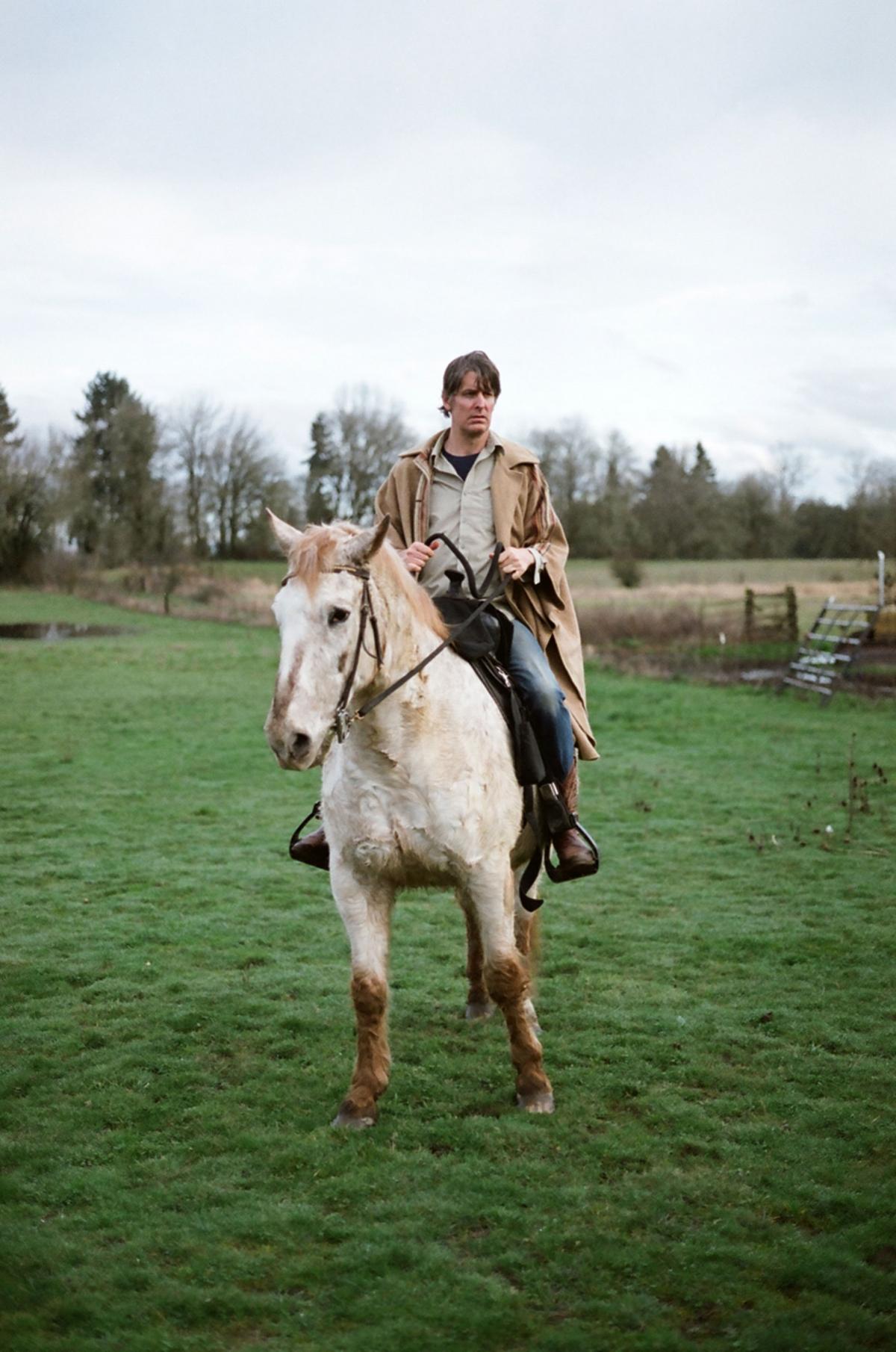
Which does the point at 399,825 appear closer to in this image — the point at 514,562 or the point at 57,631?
the point at 514,562

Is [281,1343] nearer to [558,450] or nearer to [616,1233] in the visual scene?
[616,1233]

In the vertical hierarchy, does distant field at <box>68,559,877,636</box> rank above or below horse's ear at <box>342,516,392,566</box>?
above

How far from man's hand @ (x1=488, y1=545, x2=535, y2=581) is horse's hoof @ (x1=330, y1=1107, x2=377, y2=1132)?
7.68ft

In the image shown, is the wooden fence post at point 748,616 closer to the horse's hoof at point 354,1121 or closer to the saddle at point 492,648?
the saddle at point 492,648

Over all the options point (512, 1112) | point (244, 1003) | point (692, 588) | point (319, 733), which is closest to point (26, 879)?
point (244, 1003)

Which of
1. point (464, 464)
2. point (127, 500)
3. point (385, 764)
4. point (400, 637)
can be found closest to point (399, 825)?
point (385, 764)

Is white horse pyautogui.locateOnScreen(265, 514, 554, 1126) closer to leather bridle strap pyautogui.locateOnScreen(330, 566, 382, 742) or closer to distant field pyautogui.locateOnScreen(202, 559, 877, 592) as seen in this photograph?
leather bridle strap pyautogui.locateOnScreen(330, 566, 382, 742)

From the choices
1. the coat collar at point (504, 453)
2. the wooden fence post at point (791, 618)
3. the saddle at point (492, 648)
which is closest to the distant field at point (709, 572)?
the wooden fence post at point (791, 618)

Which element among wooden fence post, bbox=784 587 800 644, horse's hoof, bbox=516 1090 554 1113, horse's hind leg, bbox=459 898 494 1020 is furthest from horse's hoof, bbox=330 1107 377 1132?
wooden fence post, bbox=784 587 800 644

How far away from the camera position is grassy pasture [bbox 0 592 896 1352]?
3293 millimetres

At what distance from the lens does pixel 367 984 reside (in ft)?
14.5

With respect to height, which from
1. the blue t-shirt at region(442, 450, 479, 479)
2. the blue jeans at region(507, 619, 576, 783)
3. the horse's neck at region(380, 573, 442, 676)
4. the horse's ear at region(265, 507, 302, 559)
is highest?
the blue t-shirt at region(442, 450, 479, 479)

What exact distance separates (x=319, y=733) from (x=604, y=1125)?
220 cm

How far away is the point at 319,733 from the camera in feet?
11.5
